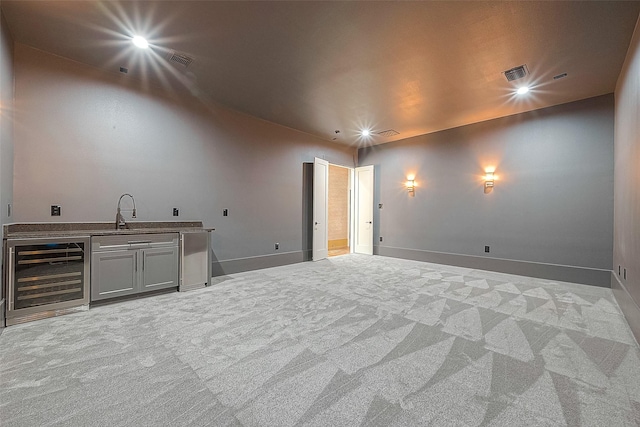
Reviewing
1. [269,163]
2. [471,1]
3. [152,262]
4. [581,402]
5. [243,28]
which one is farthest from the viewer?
[269,163]

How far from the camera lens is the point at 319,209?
6449mm

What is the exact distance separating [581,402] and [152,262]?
4322mm

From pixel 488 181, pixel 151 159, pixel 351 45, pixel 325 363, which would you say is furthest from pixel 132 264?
pixel 488 181

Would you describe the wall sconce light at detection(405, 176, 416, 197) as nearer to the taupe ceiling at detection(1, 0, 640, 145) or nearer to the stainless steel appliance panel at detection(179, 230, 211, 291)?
the taupe ceiling at detection(1, 0, 640, 145)

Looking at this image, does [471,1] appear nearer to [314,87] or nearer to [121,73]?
[314,87]

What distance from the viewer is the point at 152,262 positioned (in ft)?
11.8

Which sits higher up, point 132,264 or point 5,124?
point 5,124

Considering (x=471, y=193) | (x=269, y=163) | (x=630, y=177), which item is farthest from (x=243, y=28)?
(x=471, y=193)

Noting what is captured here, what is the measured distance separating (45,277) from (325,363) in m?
3.09

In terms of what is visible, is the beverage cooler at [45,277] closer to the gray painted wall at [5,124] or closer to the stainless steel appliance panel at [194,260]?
the gray painted wall at [5,124]

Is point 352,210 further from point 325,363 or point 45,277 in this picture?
point 45,277

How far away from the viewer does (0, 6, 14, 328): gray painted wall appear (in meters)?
→ 2.68

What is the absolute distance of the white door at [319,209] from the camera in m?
6.27

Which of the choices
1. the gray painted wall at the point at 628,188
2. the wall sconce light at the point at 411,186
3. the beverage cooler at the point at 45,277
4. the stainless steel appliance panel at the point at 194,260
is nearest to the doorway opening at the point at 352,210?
the wall sconce light at the point at 411,186
